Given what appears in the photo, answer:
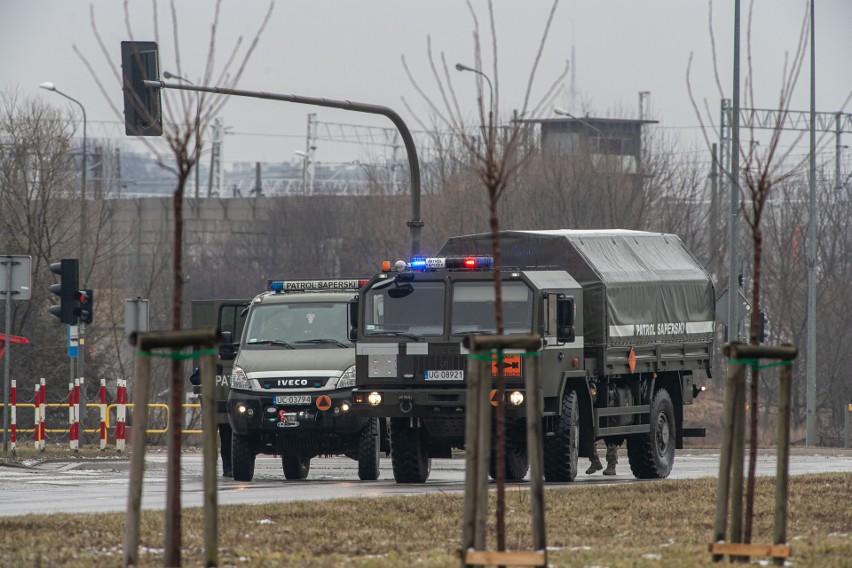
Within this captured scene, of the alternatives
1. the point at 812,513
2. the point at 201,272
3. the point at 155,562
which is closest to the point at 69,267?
the point at 812,513

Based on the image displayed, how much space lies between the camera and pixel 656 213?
53.8 meters

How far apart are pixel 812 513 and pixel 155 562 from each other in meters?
6.43

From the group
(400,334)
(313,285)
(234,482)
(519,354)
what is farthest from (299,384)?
(519,354)

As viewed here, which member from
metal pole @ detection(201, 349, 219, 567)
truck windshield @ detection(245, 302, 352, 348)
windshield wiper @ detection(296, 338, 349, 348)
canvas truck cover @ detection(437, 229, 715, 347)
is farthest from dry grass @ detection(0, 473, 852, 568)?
truck windshield @ detection(245, 302, 352, 348)

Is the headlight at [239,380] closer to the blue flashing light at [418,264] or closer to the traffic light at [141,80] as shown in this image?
the blue flashing light at [418,264]

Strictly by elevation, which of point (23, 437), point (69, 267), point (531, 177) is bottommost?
point (23, 437)

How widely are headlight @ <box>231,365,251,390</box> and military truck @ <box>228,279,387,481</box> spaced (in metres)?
0.01

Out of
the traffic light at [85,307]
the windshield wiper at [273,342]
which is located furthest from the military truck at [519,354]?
the traffic light at [85,307]

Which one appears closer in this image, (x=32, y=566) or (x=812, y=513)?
(x=32, y=566)

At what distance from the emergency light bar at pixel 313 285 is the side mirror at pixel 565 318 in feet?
11.4

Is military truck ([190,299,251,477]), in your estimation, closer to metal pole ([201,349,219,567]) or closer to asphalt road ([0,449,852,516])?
asphalt road ([0,449,852,516])

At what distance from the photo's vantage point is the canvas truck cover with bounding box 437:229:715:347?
65.2 ft

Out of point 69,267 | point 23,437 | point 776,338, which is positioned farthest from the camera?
point 776,338

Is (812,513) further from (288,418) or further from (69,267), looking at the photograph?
(69,267)
